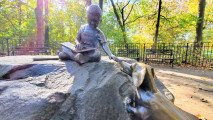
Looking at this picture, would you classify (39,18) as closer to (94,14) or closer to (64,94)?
(94,14)

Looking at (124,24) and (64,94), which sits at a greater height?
(124,24)

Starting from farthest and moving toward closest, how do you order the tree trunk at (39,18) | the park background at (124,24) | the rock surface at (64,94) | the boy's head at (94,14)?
1. the tree trunk at (39,18)
2. the park background at (124,24)
3. the boy's head at (94,14)
4. the rock surface at (64,94)

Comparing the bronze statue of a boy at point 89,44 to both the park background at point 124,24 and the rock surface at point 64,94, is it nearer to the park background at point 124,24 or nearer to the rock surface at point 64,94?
the rock surface at point 64,94

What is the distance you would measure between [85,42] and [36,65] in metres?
0.93

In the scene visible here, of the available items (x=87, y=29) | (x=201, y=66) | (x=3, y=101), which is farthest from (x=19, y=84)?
(x=201, y=66)

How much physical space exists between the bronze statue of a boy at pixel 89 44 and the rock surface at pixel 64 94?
12.8 inches

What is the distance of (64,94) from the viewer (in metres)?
1.51

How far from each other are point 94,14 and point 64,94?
1463 millimetres

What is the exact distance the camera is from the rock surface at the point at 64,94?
131 centimetres

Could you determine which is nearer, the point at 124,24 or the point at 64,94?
the point at 64,94

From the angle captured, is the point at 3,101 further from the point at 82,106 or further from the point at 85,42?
the point at 85,42

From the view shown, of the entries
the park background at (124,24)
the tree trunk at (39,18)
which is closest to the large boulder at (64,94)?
the park background at (124,24)

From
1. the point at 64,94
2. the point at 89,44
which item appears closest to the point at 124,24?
the point at 89,44

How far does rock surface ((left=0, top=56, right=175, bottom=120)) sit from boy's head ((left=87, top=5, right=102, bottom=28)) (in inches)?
36.6
